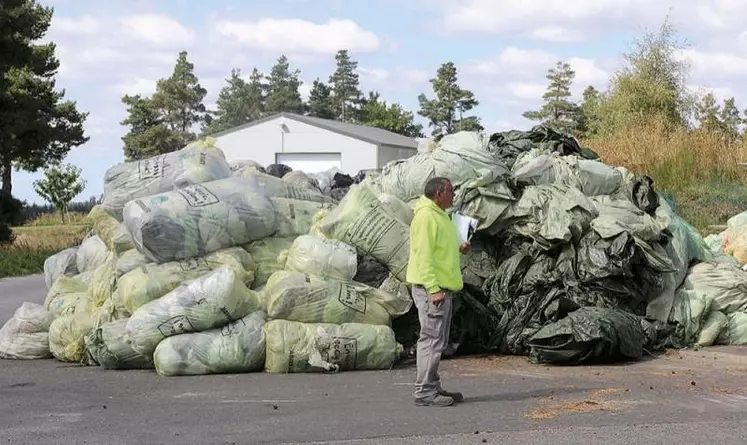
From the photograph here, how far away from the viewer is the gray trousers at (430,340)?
21.8ft

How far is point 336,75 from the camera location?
87000 mm

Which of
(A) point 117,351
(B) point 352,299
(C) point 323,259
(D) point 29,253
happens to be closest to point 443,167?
(C) point 323,259

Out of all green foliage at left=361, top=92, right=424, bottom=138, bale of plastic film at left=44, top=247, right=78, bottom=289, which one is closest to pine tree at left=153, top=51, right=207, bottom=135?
green foliage at left=361, top=92, right=424, bottom=138

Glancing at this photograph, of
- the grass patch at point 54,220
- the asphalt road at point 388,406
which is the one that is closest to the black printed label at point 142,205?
the asphalt road at point 388,406

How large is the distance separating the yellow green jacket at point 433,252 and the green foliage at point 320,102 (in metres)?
79.9

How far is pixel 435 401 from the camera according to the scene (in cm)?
663

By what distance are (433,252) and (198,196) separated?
9.48 ft

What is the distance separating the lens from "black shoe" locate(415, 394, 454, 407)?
6625mm

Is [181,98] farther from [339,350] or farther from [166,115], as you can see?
[339,350]

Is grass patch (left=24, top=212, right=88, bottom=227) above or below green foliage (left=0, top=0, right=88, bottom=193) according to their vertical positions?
below

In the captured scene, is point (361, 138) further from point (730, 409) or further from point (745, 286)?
point (730, 409)

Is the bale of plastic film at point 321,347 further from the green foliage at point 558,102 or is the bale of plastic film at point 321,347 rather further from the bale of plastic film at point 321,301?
the green foliage at point 558,102

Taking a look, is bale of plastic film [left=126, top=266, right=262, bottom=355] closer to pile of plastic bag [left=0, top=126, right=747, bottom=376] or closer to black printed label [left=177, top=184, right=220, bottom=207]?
pile of plastic bag [left=0, top=126, right=747, bottom=376]

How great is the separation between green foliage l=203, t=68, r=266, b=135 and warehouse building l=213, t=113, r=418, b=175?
45761 mm
